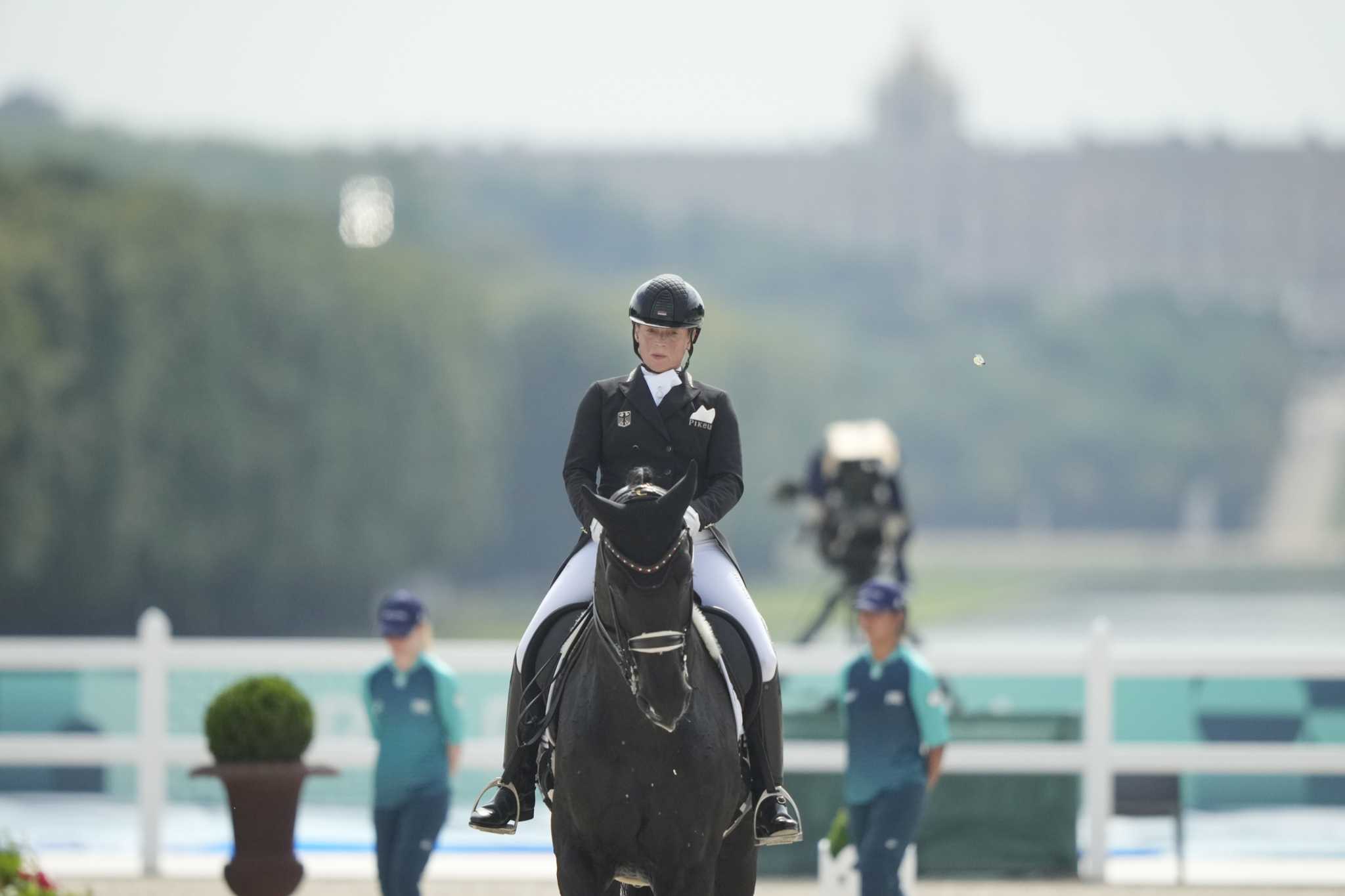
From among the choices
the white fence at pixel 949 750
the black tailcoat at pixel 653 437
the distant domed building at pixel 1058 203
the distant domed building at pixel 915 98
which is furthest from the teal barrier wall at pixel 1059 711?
the distant domed building at pixel 915 98

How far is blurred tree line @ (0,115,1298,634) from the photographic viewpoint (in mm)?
43469

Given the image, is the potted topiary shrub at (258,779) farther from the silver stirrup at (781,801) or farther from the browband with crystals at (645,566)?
the browband with crystals at (645,566)

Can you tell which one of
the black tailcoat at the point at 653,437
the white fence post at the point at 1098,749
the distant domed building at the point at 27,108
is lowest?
the white fence post at the point at 1098,749

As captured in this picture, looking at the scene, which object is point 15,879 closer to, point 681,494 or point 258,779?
point 681,494

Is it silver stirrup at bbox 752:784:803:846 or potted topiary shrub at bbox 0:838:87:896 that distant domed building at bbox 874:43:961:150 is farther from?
potted topiary shrub at bbox 0:838:87:896

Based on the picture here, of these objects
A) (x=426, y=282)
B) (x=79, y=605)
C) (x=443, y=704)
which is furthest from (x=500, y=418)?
(x=443, y=704)

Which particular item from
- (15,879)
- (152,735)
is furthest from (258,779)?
(15,879)

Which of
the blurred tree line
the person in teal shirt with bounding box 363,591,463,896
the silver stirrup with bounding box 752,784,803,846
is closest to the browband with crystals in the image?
the silver stirrup with bounding box 752,784,803,846

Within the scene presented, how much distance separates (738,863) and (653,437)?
147 cm

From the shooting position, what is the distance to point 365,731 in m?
14.7

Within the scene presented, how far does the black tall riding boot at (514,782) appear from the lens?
732 cm

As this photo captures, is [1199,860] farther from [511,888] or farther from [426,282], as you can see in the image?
[426,282]

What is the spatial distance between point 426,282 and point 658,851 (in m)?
56.6

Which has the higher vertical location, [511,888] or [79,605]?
[79,605]
